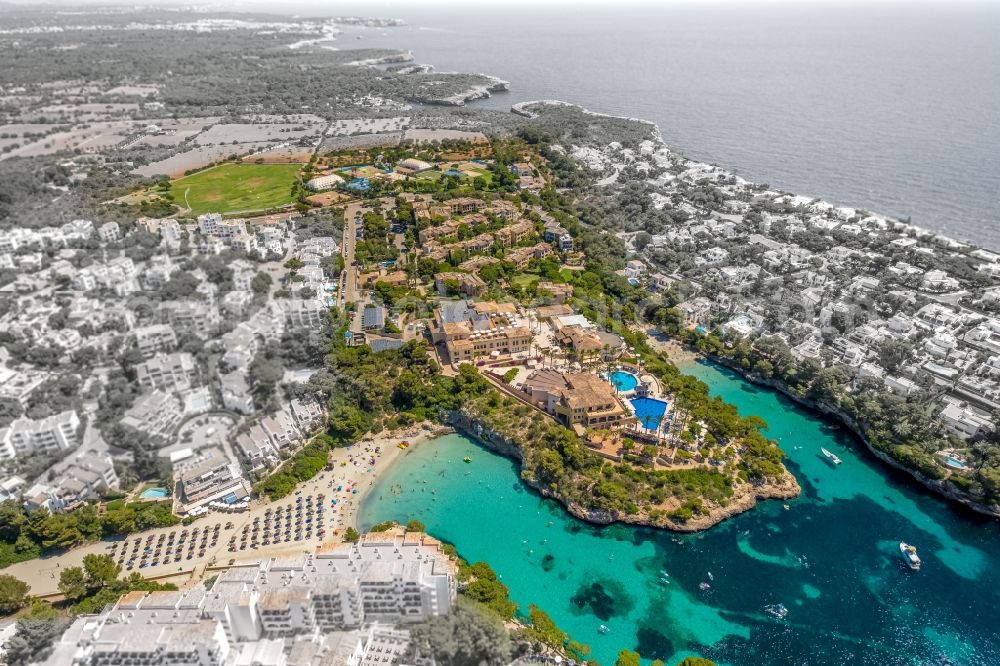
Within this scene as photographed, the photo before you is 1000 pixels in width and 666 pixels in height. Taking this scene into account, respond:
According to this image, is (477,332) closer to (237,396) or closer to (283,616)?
(237,396)

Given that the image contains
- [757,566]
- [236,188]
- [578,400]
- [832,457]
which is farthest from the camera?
[236,188]

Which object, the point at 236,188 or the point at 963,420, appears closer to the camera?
the point at 963,420

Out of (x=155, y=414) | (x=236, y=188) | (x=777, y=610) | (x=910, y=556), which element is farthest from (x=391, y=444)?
(x=236, y=188)

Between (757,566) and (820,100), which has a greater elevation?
(820,100)

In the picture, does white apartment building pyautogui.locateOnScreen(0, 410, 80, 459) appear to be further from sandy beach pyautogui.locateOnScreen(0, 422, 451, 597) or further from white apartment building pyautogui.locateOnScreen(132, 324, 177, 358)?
white apartment building pyautogui.locateOnScreen(132, 324, 177, 358)

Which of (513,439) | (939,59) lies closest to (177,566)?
(513,439)

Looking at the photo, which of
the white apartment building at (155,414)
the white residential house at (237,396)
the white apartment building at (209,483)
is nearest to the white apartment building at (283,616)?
Answer: the white apartment building at (209,483)

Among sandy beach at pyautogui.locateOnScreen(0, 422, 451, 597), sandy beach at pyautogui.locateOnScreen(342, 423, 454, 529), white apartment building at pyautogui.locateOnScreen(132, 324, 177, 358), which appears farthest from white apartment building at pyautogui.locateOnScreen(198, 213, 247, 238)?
sandy beach at pyautogui.locateOnScreen(0, 422, 451, 597)
